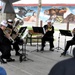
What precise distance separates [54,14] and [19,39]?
26.9 meters

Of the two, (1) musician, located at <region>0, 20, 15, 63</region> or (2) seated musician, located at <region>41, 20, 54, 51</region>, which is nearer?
(1) musician, located at <region>0, 20, 15, 63</region>

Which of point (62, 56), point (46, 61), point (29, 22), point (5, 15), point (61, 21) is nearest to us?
point (46, 61)

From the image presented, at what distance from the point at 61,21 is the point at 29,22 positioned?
18.5 ft

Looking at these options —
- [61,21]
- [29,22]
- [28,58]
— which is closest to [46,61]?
[28,58]

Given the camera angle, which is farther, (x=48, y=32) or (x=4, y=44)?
(x=48, y=32)

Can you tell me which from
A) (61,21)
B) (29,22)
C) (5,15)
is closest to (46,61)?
(5,15)

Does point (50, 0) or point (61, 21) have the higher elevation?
point (50, 0)

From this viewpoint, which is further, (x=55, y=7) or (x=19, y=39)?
(x=55, y=7)

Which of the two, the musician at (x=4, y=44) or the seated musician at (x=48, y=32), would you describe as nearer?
the musician at (x=4, y=44)

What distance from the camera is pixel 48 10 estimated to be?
129ft

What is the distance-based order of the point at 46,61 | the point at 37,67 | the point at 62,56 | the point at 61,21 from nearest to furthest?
the point at 37,67 → the point at 46,61 → the point at 62,56 → the point at 61,21

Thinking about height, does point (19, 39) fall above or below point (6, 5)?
below

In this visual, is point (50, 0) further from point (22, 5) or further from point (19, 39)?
point (19, 39)

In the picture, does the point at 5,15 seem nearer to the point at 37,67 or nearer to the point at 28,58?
the point at 28,58
